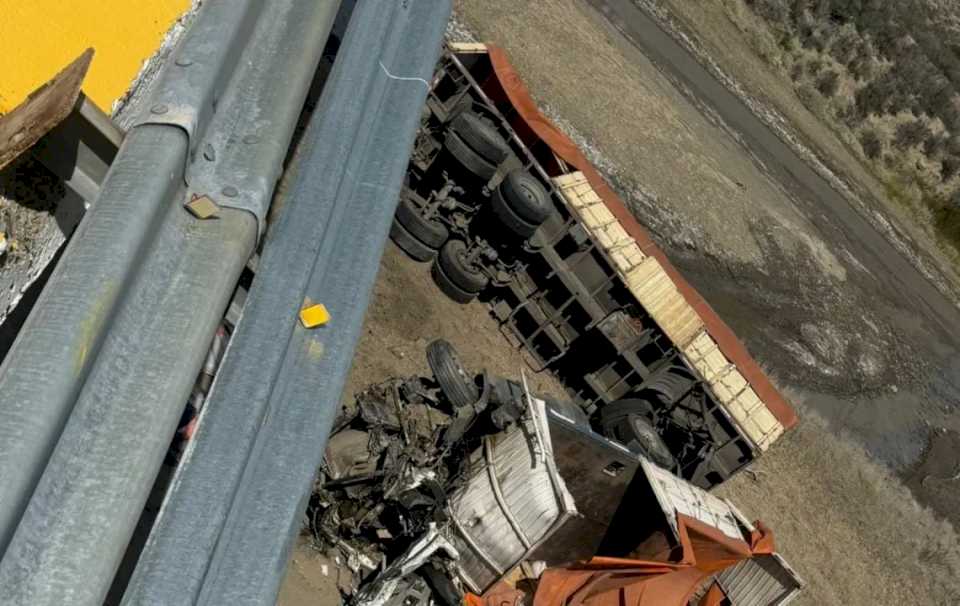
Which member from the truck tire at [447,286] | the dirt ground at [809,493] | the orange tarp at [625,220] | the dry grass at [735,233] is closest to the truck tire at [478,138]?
the orange tarp at [625,220]

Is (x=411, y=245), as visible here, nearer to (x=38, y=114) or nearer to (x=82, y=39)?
(x=82, y=39)

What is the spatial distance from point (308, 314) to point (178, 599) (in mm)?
1171

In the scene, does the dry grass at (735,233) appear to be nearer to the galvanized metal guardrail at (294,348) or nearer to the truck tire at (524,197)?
the truck tire at (524,197)

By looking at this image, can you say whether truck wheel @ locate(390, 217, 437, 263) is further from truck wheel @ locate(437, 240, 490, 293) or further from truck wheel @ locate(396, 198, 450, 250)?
truck wheel @ locate(437, 240, 490, 293)

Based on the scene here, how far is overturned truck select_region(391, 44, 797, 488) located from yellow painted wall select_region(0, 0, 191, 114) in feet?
38.8


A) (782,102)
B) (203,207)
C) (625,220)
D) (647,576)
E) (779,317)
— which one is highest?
(203,207)

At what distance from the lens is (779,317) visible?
22719 millimetres

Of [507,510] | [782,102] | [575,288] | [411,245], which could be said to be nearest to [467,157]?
[411,245]

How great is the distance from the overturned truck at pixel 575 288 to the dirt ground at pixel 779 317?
2.39ft

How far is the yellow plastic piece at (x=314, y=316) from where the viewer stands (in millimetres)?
3240

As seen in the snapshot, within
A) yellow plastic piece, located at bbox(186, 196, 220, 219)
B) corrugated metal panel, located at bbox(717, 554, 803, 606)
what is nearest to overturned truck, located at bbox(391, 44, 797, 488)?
corrugated metal panel, located at bbox(717, 554, 803, 606)

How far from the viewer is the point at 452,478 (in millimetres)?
12164

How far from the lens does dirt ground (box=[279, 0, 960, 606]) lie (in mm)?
18500

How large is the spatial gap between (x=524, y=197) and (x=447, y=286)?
214 cm
